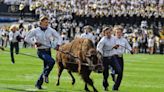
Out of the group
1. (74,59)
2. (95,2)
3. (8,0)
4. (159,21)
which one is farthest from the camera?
(8,0)

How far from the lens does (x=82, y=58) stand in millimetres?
15805

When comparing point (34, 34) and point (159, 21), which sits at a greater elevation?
point (34, 34)

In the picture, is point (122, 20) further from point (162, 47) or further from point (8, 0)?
point (8, 0)

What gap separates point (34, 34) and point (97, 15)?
36418mm

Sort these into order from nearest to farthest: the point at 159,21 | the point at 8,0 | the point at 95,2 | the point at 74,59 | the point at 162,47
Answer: the point at 74,59 → the point at 162,47 → the point at 159,21 → the point at 95,2 → the point at 8,0

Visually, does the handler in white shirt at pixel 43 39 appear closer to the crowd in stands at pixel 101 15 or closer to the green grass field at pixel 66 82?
A: the green grass field at pixel 66 82

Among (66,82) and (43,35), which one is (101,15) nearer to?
(66,82)

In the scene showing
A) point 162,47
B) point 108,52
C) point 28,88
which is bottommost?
point 162,47

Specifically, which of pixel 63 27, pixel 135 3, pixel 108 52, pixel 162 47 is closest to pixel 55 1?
pixel 63 27

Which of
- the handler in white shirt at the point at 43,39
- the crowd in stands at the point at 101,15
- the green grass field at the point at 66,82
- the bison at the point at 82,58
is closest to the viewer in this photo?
the bison at the point at 82,58

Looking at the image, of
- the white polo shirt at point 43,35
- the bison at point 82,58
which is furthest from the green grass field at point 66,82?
the white polo shirt at point 43,35

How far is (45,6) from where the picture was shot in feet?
184

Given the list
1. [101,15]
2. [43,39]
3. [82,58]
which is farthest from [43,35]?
[101,15]

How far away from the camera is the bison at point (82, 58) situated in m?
15.3
